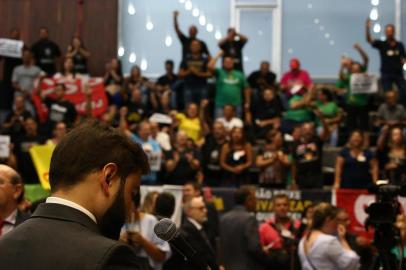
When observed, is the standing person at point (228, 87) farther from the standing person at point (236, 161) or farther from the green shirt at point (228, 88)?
the standing person at point (236, 161)

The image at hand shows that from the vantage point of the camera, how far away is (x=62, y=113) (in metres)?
15.7

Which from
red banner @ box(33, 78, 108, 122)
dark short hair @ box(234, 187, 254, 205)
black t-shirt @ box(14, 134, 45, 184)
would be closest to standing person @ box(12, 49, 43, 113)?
red banner @ box(33, 78, 108, 122)

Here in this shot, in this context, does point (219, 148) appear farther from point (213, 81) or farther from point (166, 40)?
point (166, 40)

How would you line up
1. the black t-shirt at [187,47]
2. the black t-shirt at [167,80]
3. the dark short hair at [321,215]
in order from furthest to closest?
1. the black t-shirt at [167,80]
2. the black t-shirt at [187,47]
3. the dark short hair at [321,215]

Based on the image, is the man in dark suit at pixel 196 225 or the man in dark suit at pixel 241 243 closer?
the man in dark suit at pixel 196 225

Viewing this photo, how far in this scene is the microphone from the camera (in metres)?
2.72

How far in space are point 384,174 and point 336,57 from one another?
7.28m

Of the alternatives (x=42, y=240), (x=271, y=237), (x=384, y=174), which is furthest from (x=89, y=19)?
(x=42, y=240)

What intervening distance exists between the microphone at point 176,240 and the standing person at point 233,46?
1443 cm

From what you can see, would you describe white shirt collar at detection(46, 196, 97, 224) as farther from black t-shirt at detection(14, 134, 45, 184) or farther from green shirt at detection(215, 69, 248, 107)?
green shirt at detection(215, 69, 248, 107)

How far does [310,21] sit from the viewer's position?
→ 66.0 feet

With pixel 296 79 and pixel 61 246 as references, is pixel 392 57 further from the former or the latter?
pixel 61 246

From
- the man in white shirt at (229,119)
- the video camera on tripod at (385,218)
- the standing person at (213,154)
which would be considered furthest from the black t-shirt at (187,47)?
the video camera on tripod at (385,218)

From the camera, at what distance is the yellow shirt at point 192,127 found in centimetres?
1537
